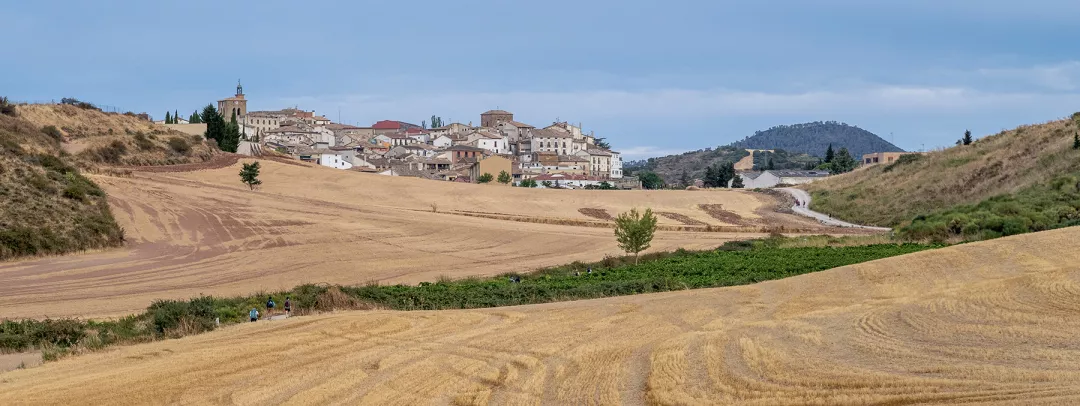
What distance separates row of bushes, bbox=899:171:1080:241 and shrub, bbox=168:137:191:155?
72960 mm

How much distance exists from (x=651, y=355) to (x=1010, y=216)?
46396mm

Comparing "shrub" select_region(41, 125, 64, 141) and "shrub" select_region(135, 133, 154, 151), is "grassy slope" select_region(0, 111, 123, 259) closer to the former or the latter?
"shrub" select_region(41, 125, 64, 141)

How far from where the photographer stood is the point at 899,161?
4843 inches

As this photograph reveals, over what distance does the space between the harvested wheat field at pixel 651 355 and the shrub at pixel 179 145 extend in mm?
87073

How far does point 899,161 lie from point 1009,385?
112 metres

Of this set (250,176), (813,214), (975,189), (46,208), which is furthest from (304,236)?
(975,189)

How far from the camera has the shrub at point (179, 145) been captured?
111 meters

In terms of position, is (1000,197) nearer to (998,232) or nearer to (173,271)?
(998,232)

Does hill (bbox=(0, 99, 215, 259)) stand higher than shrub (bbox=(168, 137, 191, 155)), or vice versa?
shrub (bbox=(168, 137, 191, 155))

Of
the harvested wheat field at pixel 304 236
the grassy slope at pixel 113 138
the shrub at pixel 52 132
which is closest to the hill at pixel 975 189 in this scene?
the harvested wheat field at pixel 304 236

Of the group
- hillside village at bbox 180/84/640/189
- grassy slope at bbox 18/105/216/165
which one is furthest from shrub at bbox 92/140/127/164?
hillside village at bbox 180/84/640/189

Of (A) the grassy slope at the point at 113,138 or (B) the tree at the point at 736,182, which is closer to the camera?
(A) the grassy slope at the point at 113,138

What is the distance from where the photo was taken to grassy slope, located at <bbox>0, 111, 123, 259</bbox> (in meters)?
53.4

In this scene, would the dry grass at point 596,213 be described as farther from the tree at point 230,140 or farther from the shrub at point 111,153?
the tree at point 230,140
